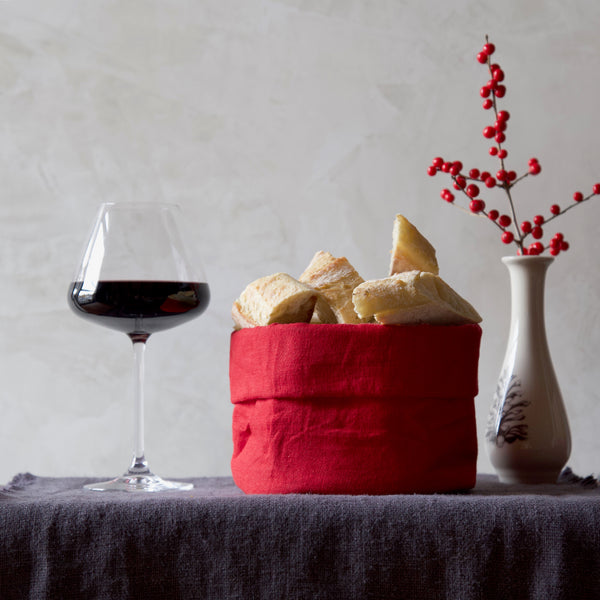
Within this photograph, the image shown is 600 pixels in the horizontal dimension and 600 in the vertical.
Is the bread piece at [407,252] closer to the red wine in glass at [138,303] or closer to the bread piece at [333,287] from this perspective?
the bread piece at [333,287]

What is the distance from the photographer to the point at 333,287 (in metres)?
0.80

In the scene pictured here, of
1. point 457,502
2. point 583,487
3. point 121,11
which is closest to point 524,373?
point 583,487

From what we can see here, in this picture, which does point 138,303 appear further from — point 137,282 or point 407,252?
point 407,252

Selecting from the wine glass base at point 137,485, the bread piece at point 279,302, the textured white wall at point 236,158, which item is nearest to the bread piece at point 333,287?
the bread piece at point 279,302

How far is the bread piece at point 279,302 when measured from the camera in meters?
0.75

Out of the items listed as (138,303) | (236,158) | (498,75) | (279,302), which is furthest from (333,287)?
(236,158)

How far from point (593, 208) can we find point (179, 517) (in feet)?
3.02

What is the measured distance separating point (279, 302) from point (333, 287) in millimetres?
74

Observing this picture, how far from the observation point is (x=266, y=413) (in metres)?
0.75

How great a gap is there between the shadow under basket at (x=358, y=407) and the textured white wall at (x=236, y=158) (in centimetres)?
56

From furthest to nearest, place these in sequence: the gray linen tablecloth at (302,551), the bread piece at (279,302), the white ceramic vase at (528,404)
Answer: the white ceramic vase at (528,404)
the bread piece at (279,302)
the gray linen tablecloth at (302,551)

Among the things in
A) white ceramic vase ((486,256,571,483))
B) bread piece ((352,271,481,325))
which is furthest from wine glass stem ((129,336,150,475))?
white ceramic vase ((486,256,571,483))

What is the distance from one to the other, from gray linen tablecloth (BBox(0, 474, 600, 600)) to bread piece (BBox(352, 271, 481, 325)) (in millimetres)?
175

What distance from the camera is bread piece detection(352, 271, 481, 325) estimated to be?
71 centimetres
